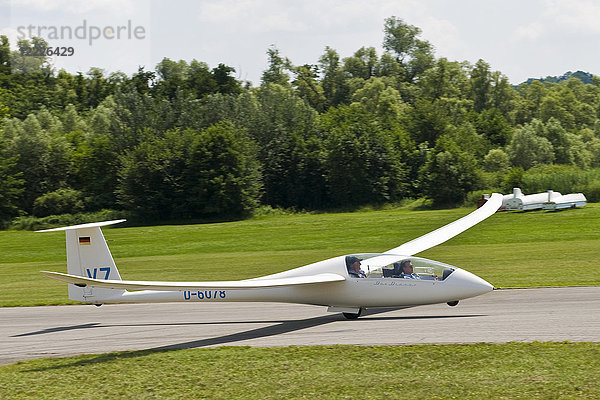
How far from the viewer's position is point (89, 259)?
61.3 feet

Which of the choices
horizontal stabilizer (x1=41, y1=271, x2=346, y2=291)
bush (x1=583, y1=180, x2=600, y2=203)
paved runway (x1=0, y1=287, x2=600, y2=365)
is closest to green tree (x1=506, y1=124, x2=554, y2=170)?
bush (x1=583, y1=180, x2=600, y2=203)

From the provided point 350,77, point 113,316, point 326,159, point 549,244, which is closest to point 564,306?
point 113,316

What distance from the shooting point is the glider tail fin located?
61.1ft

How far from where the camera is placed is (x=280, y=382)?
39.5ft

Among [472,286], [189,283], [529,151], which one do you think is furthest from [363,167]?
[189,283]

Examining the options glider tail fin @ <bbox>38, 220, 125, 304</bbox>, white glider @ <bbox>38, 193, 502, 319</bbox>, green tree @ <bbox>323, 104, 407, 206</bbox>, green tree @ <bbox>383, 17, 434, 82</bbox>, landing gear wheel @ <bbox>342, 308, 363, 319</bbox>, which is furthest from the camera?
green tree @ <bbox>383, 17, 434, 82</bbox>

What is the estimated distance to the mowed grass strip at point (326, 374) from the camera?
11.0 meters

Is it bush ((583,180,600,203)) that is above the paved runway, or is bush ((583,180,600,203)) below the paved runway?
above

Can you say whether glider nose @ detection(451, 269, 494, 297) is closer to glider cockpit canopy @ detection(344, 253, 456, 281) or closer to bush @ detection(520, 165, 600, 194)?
glider cockpit canopy @ detection(344, 253, 456, 281)

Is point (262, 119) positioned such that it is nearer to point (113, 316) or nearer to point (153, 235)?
point (153, 235)

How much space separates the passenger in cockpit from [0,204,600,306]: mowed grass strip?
7.69 metres

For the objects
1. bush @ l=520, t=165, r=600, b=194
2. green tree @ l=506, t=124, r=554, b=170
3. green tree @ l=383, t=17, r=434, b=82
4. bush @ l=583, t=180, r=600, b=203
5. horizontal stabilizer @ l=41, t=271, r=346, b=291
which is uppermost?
green tree @ l=383, t=17, r=434, b=82

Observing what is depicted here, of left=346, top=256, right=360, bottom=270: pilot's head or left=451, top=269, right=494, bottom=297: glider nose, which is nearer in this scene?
left=451, top=269, right=494, bottom=297: glider nose

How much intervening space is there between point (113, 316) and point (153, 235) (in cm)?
4049
